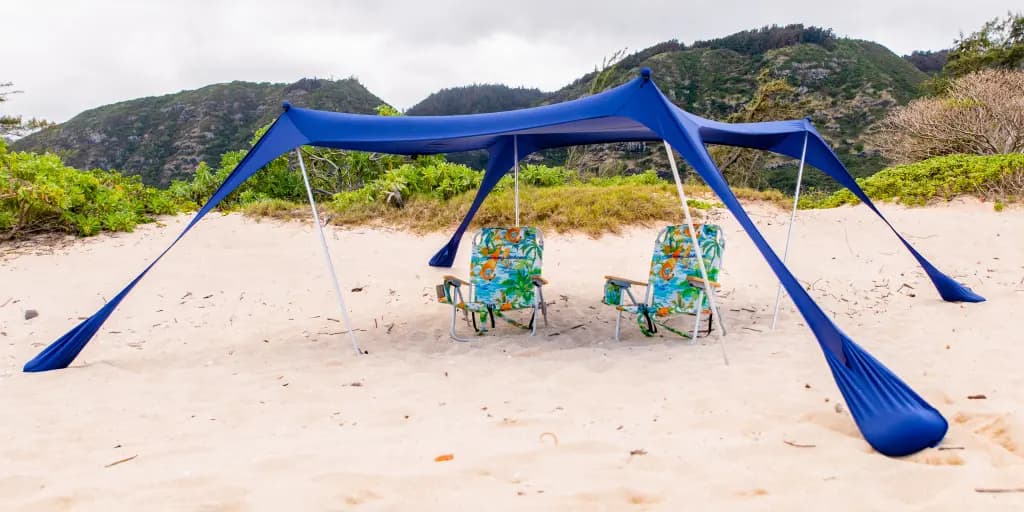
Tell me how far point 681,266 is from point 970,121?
553 inches

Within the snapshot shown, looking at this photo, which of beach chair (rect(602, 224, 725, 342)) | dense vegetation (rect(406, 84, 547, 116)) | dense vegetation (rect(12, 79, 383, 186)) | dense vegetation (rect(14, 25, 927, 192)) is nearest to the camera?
beach chair (rect(602, 224, 725, 342))

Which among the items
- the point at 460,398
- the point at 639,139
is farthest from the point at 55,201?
the point at 639,139

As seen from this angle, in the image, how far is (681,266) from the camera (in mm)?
4699

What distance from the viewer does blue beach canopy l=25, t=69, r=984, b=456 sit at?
7.73 feet

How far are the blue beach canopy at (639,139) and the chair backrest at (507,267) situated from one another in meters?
0.99

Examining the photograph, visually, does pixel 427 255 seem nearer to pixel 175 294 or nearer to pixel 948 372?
pixel 175 294

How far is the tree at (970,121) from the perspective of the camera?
1316 centimetres

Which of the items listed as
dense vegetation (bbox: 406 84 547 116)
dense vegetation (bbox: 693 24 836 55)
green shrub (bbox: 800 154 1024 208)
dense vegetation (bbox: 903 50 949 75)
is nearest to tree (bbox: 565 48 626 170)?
green shrub (bbox: 800 154 1024 208)

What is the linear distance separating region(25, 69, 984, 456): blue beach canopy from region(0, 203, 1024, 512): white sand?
0.16 metres

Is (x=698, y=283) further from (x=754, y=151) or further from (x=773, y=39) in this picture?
(x=773, y=39)

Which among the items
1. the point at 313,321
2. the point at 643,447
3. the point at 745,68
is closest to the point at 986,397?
the point at 643,447

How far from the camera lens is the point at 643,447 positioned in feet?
7.81

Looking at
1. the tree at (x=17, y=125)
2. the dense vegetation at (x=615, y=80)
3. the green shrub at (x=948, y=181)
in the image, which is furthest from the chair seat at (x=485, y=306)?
the dense vegetation at (x=615, y=80)

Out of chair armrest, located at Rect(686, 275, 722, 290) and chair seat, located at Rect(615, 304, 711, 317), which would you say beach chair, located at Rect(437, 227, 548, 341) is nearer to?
chair seat, located at Rect(615, 304, 711, 317)
